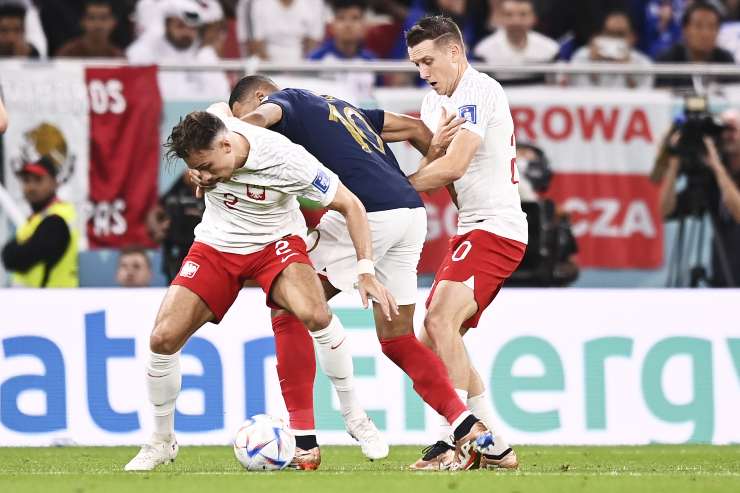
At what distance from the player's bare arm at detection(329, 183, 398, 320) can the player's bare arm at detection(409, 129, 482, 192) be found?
569 mm

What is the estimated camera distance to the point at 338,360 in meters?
7.80

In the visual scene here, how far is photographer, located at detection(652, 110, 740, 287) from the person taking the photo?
12.2m

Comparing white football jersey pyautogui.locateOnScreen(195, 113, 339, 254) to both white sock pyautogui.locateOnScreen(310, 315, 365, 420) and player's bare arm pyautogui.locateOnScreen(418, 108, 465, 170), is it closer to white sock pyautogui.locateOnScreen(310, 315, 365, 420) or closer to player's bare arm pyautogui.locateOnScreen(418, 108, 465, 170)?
white sock pyautogui.locateOnScreen(310, 315, 365, 420)

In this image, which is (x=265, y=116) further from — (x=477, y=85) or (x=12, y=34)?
(x=12, y=34)

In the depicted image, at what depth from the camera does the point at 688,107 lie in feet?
39.8

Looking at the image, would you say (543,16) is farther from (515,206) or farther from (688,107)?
(515,206)

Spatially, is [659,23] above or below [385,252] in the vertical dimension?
above

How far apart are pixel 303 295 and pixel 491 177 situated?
53.7 inches

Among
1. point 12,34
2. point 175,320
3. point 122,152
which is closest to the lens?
point 175,320

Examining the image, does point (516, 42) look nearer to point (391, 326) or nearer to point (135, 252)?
point (135, 252)

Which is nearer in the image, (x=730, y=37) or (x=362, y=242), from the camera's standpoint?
(x=362, y=242)

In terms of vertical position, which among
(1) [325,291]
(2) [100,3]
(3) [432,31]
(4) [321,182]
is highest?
(3) [432,31]

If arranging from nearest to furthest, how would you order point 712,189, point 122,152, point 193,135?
point 193,135
point 122,152
point 712,189

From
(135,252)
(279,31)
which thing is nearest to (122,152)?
(135,252)
